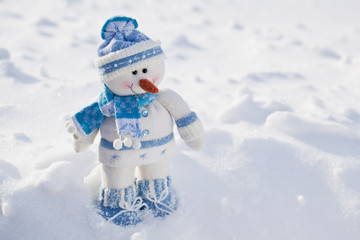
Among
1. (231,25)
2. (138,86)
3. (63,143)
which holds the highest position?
(138,86)

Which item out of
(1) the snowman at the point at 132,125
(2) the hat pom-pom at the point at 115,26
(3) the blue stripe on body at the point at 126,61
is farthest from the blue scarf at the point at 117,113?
(2) the hat pom-pom at the point at 115,26

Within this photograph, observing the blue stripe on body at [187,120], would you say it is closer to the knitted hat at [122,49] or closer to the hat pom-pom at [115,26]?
the knitted hat at [122,49]

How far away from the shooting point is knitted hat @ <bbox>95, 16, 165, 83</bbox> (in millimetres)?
1423

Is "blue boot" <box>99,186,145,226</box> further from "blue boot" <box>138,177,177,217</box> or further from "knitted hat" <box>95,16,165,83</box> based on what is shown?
"knitted hat" <box>95,16,165,83</box>

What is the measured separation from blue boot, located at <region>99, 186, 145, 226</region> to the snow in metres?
0.04

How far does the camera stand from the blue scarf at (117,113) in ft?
4.79

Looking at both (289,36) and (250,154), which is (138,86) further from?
(289,36)

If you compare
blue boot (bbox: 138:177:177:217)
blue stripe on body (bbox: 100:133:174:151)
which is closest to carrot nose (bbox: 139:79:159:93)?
blue stripe on body (bbox: 100:133:174:151)

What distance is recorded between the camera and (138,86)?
4.84 ft

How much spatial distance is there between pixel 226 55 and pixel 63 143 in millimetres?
2240

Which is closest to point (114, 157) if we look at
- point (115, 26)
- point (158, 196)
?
point (158, 196)

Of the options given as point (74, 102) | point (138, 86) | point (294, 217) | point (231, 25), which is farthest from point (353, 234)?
point (231, 25)

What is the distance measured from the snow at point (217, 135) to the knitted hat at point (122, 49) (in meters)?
0.56

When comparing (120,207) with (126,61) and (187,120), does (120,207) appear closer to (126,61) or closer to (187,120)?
(187,120)
